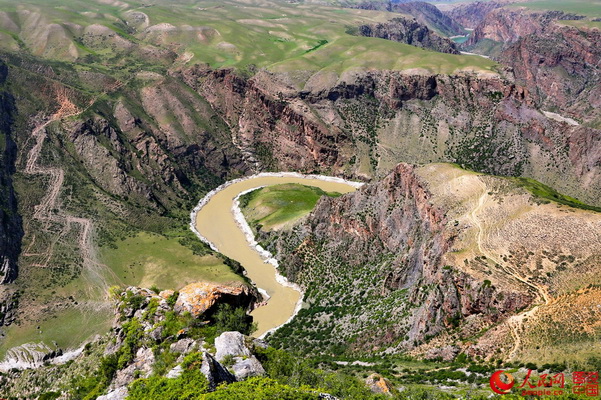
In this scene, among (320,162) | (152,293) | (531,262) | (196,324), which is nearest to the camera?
(196,324)

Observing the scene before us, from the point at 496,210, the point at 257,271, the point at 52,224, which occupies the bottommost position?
the point at 257,271

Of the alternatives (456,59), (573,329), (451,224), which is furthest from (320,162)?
(573,329)

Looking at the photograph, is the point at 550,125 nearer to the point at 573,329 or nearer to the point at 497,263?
the point at 497,263

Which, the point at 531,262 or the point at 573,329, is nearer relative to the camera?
the point at 573,329

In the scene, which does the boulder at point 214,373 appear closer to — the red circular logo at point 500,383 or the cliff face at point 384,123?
the red circular logo at point 500,383

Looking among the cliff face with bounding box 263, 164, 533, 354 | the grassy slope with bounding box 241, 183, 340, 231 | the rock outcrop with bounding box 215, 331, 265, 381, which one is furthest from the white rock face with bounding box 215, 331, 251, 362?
the grassy slope with bounding box 241, 183, 340, 231

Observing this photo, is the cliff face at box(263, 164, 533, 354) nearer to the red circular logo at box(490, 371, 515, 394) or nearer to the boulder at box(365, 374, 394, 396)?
the red circular logo at box(490, 371, 515, 394)
